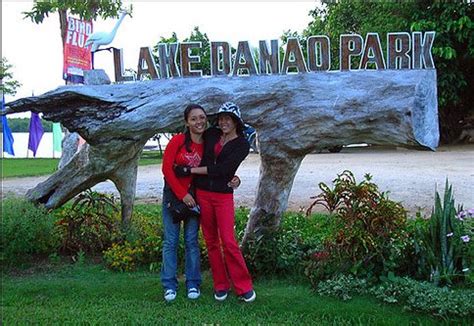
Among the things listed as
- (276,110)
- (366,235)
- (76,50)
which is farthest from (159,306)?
(76,50)

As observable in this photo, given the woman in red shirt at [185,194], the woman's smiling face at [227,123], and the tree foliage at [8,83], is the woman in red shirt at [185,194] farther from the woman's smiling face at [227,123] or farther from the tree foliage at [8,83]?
the tree foliage at [8,83]

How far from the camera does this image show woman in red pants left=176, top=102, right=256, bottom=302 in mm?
4551

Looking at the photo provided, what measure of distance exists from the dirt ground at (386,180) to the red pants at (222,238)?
3.77 metres

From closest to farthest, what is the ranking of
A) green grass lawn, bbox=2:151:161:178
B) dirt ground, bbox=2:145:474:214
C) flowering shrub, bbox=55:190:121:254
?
flowering shrub, bbox=55:190:121:254 → dirt ground, bbox=2:145:474:214 → green grass lawn, bbox=2:151:161:178

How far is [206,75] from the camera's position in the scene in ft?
18.5

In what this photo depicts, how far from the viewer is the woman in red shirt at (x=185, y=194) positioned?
4.62m

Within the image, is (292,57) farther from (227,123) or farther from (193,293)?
(193,293)

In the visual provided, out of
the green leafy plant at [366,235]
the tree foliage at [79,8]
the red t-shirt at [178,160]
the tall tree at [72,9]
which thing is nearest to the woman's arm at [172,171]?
the red t-shirt at [178,160]

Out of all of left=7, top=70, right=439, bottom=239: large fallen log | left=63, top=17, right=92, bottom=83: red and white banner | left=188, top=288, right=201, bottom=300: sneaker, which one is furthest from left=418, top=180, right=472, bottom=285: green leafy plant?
left=63, top=17, right=92, bottom=83: red and white banner

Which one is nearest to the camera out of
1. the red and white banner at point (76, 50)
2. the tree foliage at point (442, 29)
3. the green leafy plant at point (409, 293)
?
the green leafy plant at point (409, 293)

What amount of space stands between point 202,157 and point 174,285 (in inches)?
46.5

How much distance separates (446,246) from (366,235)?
2.29ft

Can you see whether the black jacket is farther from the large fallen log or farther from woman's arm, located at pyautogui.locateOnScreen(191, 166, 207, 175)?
the large fallen log

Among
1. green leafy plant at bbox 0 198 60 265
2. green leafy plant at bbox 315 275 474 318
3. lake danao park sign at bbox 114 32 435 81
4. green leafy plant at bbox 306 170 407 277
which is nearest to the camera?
green leafy plant at bbox 315 275 474 318
